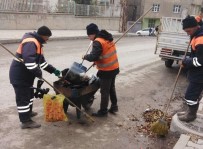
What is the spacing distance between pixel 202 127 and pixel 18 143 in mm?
3045

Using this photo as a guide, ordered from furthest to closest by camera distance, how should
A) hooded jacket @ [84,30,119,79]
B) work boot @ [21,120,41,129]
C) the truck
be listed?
1. the truck
2. hooded jacket @ [84,30,119,79]
3. work boot @ [21,120,41,129]

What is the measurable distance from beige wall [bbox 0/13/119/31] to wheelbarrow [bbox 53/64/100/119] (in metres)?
18.6

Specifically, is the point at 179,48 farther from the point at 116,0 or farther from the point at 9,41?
the point at 116,0

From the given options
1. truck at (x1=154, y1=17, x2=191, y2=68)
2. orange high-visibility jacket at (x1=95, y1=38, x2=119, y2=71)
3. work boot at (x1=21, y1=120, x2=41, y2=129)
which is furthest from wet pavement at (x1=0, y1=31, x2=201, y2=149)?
truck at (x1=154, y1=17, x2=191, y2=68)

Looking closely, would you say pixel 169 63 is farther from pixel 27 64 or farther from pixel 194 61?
pixel 27 64

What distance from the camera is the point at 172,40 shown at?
1002 cm

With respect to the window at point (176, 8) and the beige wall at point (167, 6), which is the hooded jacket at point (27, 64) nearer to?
the beige wall at point (167, 6)

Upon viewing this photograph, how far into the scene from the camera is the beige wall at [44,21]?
22.8m

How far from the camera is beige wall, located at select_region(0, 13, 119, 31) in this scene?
22.8 m

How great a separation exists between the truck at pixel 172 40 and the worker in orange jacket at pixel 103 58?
4702 millimetres

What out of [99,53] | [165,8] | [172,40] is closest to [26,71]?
[99,53]

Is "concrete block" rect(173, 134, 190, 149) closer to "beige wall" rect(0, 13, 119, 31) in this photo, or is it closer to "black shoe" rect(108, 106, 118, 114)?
"black shoe" rect(108, 106, 118, 114)

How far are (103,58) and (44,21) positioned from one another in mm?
20986

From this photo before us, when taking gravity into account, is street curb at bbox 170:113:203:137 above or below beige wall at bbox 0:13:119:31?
below
